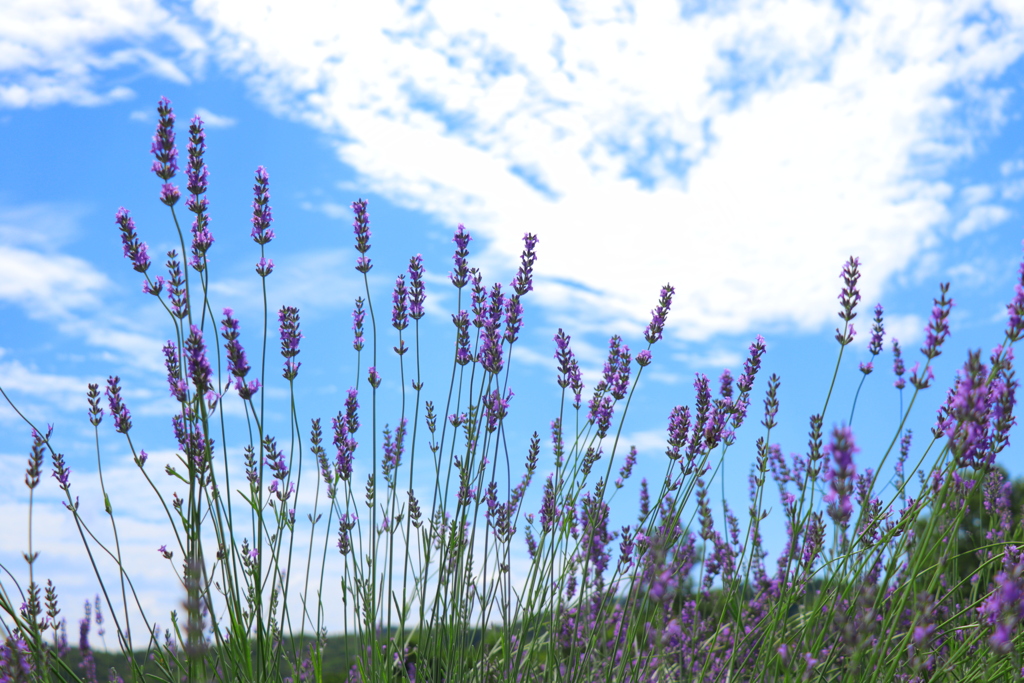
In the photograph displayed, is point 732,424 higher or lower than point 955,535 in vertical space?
higher

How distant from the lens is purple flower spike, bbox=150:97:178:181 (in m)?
2.12

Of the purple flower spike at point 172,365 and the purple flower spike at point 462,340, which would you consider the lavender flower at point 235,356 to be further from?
the purple flower spike at point 462,340

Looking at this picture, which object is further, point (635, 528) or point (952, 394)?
point (635, 528)

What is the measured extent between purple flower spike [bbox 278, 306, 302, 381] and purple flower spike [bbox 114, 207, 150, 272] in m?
0.50

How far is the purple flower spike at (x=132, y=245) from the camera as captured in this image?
2.31m

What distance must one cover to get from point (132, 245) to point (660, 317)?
5.97ft

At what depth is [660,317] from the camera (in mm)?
2846

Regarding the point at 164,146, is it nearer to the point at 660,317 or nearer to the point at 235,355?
the point at 235,355

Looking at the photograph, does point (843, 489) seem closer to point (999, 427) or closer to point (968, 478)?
point (999, 427)

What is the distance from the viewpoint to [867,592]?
4.48 feet

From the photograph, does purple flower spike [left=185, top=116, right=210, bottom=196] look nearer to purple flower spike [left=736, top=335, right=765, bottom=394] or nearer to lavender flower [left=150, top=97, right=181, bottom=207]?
lavender flower [left=150, top=97, right=181, bottom=207]

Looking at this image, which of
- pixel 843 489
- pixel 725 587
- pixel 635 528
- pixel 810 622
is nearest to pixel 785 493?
pixel 725 587

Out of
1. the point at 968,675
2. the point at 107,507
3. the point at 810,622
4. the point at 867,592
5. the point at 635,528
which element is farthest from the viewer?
the point at 635,528

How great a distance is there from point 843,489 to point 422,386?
173 cm
